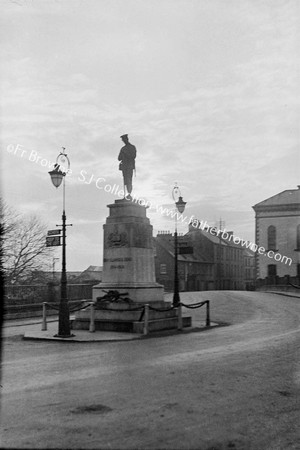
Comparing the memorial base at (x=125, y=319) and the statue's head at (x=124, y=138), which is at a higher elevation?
the statue's head at (x=124, y=138)

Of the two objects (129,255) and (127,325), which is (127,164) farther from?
(127,325)

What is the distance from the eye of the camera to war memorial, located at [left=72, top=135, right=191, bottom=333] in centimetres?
1653

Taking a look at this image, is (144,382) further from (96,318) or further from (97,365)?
(96,318)

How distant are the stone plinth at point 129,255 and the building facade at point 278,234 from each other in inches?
1774

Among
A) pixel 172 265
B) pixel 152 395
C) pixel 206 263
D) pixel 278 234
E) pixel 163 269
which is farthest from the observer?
pixel 206 263

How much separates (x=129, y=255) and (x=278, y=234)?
156 feet

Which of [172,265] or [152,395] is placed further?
[172,265]

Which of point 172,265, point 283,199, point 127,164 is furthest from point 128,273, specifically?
point 172,265

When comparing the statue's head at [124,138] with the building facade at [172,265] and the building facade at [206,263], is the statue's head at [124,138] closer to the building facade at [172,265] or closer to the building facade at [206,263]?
the building facade at [206,263]

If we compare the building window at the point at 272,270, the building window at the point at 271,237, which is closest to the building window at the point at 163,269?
the building window at the point at 272,270

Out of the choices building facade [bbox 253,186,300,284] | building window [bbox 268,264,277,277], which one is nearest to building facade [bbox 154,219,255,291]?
building window [bbox 268,264,277,277]

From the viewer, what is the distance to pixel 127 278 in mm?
17391

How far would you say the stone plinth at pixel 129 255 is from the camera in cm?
1736

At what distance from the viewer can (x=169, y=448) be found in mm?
5469
